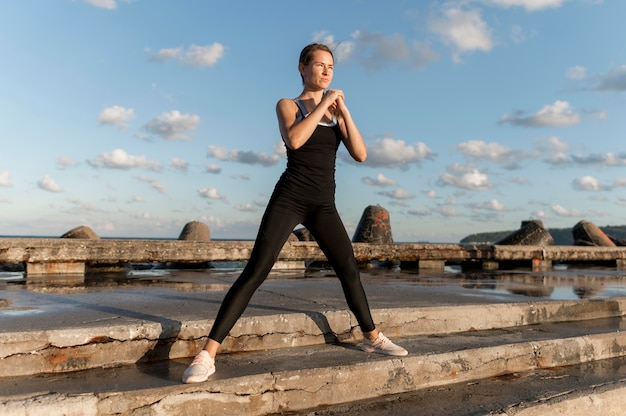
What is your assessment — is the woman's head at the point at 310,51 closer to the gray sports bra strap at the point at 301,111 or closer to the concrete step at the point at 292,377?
the gray sports bra strap at the point at 301,111

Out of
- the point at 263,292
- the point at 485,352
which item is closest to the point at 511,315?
the point at 485,352

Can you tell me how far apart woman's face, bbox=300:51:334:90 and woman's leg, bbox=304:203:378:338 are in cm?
84

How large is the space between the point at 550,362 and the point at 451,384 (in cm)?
115

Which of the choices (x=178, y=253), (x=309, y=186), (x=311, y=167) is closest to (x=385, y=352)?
(x=309, y=186)

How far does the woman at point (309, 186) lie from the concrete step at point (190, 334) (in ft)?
1.83

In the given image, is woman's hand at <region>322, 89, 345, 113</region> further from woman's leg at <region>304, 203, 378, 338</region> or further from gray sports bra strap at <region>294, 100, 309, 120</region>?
woman's leg at <region>304, 203, 378, 338</region>

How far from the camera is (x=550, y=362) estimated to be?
4473mm

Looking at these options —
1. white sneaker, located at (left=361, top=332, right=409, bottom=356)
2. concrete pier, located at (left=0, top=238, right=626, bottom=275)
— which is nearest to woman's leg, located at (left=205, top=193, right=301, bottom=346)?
white sneaker, located at (left=361, top=332, right=409, bottom=356)

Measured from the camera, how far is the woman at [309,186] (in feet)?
11.3

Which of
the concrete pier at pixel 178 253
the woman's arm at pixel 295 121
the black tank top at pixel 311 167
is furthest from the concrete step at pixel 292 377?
the concrete pier at pixel 178 253

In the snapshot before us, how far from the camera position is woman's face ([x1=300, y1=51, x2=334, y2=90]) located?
3654 millimetres

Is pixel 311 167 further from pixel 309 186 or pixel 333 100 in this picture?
pixel 333 100

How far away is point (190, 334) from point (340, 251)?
1.21 m

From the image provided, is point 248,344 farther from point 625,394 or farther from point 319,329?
point 625,394
